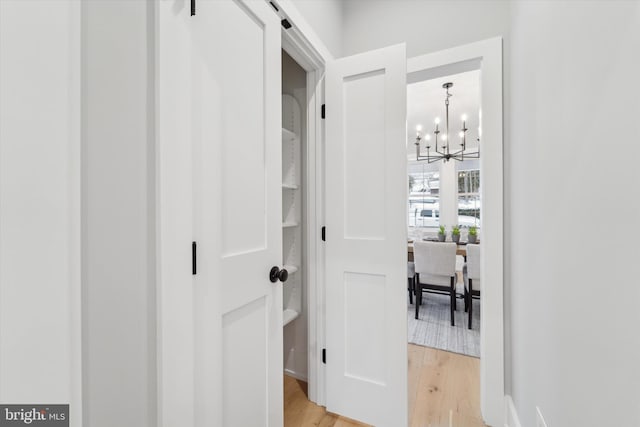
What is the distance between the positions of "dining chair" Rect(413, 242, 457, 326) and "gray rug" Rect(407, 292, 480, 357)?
12 cm

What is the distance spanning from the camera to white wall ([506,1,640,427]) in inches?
24.2

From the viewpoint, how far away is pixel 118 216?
0.65m

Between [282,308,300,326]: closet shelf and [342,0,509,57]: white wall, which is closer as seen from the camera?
[342,0,509,57]: white wall

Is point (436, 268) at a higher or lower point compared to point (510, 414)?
higher

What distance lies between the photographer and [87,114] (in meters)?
0.59

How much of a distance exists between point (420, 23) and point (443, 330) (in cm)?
277

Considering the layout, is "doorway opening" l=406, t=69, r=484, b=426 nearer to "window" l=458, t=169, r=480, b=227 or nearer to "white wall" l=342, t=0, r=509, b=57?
"window" l=458, t=169, r=480, b=227

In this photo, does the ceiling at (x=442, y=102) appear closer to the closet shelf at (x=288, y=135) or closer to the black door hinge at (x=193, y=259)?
the closet shelf at (x=288, y=135)

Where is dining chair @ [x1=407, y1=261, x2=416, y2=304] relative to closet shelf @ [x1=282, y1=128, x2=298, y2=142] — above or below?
below

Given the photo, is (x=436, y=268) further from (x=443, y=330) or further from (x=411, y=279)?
(x=443, y=330)

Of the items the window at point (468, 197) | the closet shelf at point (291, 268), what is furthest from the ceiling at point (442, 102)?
the closet shelf at point (291, 268)

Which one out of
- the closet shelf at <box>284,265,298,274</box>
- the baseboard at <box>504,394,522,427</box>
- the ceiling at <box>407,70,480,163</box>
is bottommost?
the baseboard at <box>504,394,522,427</box>

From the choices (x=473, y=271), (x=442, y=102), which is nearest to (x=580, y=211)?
(x=473, y=271)
